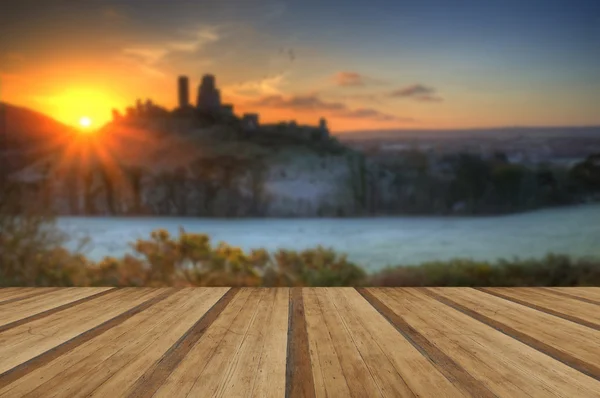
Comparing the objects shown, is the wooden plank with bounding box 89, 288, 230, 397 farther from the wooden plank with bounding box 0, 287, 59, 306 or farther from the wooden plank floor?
the wooden plank with bounding box 0, 287, 59, 306

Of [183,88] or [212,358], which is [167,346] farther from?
[183,88]

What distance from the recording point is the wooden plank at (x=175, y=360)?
1773mm

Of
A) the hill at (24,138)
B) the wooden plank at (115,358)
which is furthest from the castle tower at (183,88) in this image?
the wooden plank at (115,358)

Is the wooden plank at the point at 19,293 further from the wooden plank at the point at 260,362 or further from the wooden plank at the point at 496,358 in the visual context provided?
the wooden plank at the point at 496,358

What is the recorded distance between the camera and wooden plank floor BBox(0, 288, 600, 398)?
1804 mm

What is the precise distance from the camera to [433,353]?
7.19 feet

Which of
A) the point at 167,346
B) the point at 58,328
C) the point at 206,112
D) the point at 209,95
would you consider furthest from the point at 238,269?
the point at 167,346

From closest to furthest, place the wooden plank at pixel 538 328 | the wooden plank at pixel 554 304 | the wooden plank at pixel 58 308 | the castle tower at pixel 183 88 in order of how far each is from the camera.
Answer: the wooden plank at pixel 538 328
the wooden plank at pixel 58 308
the wooden plank at pixel 554 304
the castle tower at pixel 183 88

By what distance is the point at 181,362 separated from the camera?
6.77ft

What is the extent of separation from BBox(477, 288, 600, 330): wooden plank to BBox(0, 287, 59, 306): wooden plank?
323 centimetres

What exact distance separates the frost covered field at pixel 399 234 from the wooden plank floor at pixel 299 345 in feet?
3.16

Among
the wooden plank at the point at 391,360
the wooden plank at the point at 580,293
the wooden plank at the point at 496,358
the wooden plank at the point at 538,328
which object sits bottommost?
the wooden plank at the point at 580,293

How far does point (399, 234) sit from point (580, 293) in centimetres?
147

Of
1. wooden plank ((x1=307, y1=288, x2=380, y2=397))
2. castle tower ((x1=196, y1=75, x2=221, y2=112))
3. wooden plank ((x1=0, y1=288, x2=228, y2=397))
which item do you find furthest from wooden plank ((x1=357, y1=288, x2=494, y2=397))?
castle tower ((x1=196, y1=75, x2=221, y2=112))
